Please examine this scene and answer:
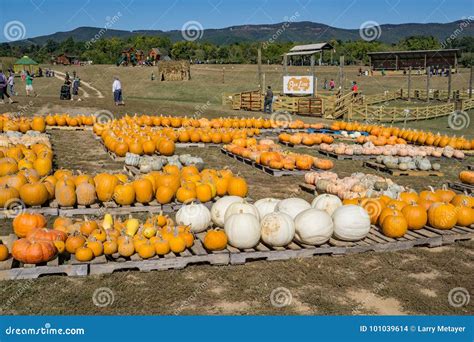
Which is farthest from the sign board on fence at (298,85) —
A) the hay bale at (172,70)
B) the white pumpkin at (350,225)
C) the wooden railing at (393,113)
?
the hay bale at (172,70)

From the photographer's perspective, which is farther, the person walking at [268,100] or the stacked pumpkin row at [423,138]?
the person walking at [268,100]

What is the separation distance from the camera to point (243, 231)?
723cm

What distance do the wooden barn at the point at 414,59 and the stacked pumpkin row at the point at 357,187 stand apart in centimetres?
3319

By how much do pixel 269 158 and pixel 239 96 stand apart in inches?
785

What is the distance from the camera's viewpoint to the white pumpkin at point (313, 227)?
24.5 ft

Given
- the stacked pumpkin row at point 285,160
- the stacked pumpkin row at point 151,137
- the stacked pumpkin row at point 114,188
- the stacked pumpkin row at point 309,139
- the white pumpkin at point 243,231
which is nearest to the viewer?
the white pumpkin at point 243,231

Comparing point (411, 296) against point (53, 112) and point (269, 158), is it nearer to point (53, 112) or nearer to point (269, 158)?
point (269, 158)

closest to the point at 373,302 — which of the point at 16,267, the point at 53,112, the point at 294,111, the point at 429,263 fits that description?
the point at 429,263

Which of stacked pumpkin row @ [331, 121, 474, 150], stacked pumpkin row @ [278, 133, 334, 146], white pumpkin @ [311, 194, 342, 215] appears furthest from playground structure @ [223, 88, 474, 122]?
white pumpkin @ [311, 194, 342, 215]

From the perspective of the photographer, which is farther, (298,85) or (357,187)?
(298,85)

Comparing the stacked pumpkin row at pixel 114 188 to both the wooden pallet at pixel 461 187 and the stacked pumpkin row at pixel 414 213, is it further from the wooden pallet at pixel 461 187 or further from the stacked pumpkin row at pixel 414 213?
the wooden pallet at pixel 461 187

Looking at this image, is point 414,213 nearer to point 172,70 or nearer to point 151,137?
point 151,137

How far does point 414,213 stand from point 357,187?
1.93 metres

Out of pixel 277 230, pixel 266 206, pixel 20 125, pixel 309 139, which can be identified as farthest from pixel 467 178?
pixel 20 125
